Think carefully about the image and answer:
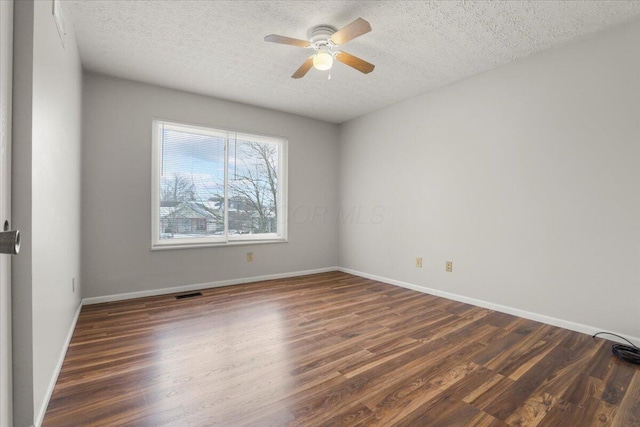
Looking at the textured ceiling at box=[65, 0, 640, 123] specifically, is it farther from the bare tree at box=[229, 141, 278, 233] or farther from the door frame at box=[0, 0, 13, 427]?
the door frame at box=[0, 0, 13, 427]

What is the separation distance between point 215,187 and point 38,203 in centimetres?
266

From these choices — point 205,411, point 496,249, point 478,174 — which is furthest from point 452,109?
point 205,411

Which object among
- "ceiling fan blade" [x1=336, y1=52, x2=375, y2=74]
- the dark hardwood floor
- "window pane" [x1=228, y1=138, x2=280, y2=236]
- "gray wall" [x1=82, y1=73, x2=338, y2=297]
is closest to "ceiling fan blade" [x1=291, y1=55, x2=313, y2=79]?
"ceiling fan blade" [x1=336, y1=52, x2=375, y2=74]

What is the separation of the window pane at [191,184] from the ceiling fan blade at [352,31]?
2378 millimetres

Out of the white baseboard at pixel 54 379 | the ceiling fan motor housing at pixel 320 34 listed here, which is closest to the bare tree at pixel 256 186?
the ceiling fan motor housing at pixel 320 34

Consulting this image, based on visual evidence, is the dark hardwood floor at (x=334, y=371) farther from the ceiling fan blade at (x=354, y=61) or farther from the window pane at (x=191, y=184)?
the ceiling fan blade at (x=354, y=61)

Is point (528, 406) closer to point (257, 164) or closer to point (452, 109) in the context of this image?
point (452, 109)

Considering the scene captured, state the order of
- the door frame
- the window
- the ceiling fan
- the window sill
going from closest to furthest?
the door frame < the ceiling fan < the window sill < the window

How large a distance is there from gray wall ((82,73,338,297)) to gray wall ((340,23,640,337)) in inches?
81.2

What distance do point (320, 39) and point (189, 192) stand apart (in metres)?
2.47

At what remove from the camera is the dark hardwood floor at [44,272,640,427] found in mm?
1509

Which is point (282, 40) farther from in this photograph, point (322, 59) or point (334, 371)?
point (334, 371)

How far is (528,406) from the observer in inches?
62.2

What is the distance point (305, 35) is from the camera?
261 cm
